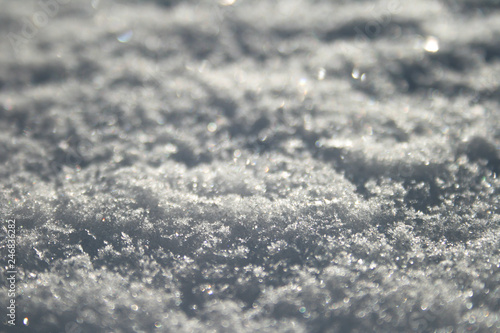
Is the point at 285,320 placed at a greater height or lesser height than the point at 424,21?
lesser

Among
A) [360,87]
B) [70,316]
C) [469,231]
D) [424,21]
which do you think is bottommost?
[70,316]

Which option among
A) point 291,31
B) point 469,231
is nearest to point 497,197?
point 469,231

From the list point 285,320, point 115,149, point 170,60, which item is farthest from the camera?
point 170,60

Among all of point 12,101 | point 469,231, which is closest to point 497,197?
point 469,231

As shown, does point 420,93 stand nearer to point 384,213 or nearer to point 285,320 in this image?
point 384,213

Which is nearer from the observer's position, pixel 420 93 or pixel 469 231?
pixel 469 231

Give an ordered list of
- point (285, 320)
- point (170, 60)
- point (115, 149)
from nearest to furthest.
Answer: point (285, 320) → point (115, 149) → point (170, 60)
